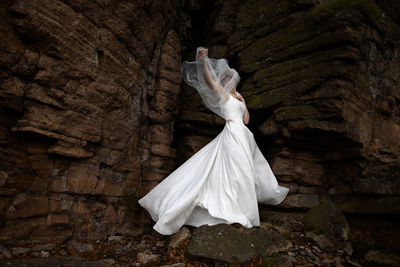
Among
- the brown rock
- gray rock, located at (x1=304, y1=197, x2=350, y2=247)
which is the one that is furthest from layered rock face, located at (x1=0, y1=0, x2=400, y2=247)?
gray rock, located at (x1=304, y1=197, x2=350, y2=247)

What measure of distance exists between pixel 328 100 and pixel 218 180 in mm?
2949

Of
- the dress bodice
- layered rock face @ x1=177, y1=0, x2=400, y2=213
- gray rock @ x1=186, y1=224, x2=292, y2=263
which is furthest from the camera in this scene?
layered rock face @ x1=177, y1=0, x2=400, y2=213

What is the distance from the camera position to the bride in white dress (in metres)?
3.97

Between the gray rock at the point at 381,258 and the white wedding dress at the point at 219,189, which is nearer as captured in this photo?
the gray rock at the point at 381,258

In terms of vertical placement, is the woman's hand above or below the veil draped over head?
above

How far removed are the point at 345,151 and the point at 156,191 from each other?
418cm

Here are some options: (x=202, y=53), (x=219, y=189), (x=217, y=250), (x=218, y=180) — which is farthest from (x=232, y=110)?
(x=217, y=250)

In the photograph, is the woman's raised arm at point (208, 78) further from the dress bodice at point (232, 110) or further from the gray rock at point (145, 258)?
the gray rock at point (145, 258)

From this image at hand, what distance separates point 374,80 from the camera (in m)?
5.82

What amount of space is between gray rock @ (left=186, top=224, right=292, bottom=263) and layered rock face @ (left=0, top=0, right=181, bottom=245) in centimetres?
220

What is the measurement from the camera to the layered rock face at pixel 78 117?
3.70 m

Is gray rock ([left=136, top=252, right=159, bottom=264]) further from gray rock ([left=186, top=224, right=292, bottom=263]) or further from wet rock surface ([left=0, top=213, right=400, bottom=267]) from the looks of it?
gray rock ([left=186, top=224, right=292, bottom=263])

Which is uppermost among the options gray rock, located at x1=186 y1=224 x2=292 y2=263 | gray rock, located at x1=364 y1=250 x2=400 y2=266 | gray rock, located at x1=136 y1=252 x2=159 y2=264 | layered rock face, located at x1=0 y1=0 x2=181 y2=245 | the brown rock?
layered rock face, located at x1=0 y1=0 x2=181 y2=245

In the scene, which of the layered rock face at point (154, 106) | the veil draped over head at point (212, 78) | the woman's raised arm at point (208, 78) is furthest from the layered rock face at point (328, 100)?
the woman's raised arm at point (208, 78)
